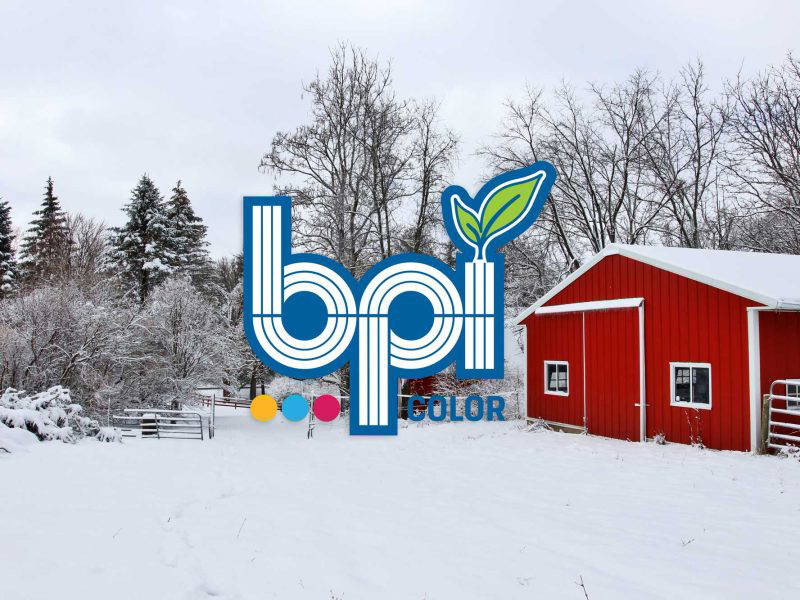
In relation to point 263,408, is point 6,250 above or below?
above

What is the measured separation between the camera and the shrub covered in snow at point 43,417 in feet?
42.6

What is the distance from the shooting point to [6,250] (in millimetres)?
39312

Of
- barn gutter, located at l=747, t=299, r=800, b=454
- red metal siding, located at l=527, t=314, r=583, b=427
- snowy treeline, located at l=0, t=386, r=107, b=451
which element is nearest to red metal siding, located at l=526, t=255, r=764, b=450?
barn gutter, located at l=747, t=299, r=800, b=454

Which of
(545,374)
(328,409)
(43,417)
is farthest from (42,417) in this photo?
(545,374)

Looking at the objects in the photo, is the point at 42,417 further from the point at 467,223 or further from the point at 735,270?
the point at 735,270

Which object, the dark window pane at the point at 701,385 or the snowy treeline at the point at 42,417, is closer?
the snowy treeline at the point at 42,417

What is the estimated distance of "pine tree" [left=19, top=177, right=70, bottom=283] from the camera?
124 feet

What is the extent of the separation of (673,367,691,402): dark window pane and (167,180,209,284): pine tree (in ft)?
99.5

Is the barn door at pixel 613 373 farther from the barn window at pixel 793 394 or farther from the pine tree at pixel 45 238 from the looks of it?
the pine tree at pixel 45 238

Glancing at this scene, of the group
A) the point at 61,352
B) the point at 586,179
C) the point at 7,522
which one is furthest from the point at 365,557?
the point at 586,179

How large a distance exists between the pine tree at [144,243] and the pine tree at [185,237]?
70cm

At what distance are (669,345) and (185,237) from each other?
32408 mm

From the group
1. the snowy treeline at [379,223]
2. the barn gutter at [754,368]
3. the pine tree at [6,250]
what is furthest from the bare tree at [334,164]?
the pine tree at [6,250]

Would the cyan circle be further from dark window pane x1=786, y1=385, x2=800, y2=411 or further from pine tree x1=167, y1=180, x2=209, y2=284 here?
pine tree x1=167, y1=180, x2=209, y2=284
